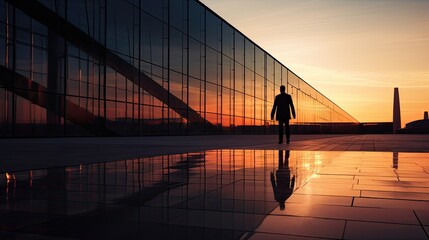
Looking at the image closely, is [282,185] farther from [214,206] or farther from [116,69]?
[116,69]

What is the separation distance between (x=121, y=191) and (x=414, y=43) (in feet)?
119

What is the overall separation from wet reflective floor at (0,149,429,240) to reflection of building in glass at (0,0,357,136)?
15.5 meters

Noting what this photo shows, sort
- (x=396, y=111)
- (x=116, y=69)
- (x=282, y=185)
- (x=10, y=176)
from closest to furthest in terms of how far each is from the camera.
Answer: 1. (x=282, y=185)
2. (x=10, y=176)
3. (x=116, y=69)
4. (x=396, y=111)

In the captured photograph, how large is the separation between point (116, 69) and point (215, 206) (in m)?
21.9

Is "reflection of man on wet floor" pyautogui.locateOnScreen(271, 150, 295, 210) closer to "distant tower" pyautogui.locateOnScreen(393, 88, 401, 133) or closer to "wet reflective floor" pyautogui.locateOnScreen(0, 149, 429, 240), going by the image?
"wet reflective floor" pyautogui.locateOnScreen(0, 149, 429, 240)

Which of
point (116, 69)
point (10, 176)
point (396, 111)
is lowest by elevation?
point (10, 176)

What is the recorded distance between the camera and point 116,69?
23.8 meters

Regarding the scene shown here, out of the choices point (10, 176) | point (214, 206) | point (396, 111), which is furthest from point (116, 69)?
point (396, 111)

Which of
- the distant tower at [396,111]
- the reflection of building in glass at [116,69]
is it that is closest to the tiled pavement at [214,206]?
the reflection of building in glass at [116,69]

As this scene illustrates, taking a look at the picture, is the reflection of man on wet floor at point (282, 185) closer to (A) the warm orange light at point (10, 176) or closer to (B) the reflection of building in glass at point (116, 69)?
(A) the warm orange light at point (10, 176)

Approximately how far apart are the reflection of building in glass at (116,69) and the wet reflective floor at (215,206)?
1550 centimetres

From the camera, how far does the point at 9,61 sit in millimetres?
18312

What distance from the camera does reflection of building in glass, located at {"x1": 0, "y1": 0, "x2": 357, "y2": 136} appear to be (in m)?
19.0

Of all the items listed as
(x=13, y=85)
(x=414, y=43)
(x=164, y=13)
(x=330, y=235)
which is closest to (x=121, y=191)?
(x=330, y=235)
